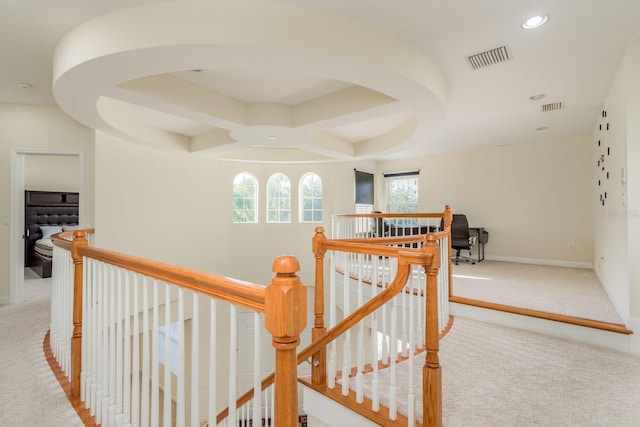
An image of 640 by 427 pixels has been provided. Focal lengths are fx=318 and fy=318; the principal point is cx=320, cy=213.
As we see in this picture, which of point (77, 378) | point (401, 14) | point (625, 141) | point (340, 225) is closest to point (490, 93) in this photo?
point (625, 141)

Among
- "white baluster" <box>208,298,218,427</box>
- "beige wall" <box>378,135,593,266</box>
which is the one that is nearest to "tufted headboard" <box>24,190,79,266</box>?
"white baluster" <box>208,298,218,427</box>

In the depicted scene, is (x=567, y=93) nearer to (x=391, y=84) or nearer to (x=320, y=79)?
(x=391, y=84)

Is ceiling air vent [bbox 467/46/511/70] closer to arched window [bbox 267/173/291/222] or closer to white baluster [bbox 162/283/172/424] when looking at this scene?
white baluster [bbox 162/283/172/424]

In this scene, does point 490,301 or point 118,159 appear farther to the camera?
point 118,159

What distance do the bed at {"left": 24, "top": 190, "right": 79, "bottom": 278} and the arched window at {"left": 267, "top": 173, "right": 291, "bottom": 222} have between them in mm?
4255

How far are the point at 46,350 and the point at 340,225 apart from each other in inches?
188

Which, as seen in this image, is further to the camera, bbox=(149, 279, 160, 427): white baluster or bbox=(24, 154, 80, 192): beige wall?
bbox=(24, 154, 80, 192): beige wall

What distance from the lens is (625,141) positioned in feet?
9.05

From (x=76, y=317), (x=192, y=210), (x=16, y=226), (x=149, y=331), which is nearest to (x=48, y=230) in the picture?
(x=16, y=226)

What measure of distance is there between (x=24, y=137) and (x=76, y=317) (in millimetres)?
3604

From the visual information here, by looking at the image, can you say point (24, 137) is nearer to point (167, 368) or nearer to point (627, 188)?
point (167, 368)

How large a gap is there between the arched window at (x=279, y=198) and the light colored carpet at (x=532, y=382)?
5.17 m

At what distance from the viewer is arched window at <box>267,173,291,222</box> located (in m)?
7.56

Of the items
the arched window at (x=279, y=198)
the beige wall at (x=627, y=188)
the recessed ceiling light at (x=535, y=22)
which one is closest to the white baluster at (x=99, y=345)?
the recessed ceiling light at (x=535, y=22)
